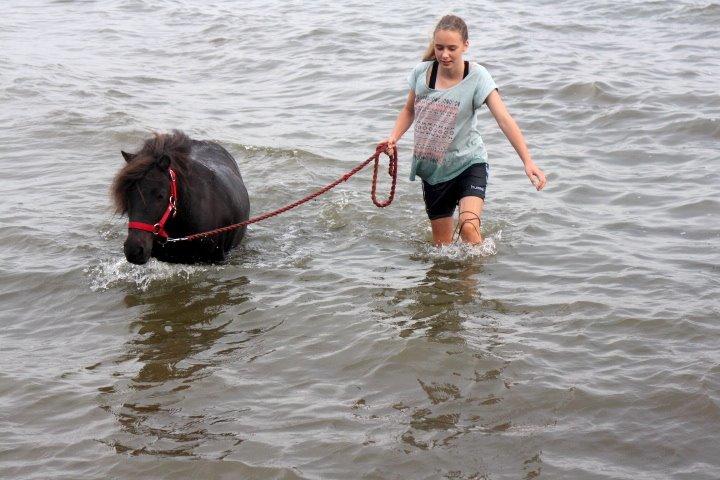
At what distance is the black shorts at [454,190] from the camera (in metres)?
6.93

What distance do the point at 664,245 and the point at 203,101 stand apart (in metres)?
7.74

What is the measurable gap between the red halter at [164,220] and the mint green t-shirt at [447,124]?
6.01 feet

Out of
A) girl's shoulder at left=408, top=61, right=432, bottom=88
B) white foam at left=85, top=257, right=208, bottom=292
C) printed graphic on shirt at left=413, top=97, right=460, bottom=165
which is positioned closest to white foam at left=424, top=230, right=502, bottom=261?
printed graphic on shirt at left=413, top=97, right=460, bottom=165

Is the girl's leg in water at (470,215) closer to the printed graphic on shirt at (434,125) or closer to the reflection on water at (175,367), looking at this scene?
the printed graphic on shirt at (434,125)

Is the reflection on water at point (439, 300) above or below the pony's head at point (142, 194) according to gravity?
below

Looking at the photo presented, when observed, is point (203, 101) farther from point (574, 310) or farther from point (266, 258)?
point (574, 310)

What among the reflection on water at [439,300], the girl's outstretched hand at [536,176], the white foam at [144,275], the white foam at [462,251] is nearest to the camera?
the girl's outstretched hand at [536,176]

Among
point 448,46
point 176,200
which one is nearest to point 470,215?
point 448,46

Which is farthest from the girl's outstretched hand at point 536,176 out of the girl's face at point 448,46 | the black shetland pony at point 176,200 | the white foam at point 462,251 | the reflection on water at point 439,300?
the black shetland pony at point 176,200

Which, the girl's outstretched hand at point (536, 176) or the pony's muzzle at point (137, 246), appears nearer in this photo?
the girl's outstretched hand at point (536, 176)

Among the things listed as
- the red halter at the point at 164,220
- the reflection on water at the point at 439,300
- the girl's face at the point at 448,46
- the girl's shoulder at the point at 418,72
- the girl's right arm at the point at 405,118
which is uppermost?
the girl's face at the point at 448,46

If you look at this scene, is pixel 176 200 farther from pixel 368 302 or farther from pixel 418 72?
pixel 418 72

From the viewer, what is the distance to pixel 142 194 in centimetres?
644

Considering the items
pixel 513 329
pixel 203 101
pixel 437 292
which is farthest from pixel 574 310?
pixel 203 101
